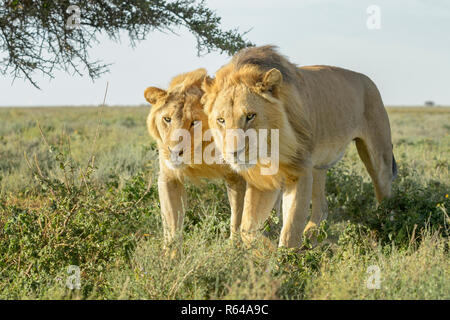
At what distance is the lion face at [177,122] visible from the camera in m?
4.82

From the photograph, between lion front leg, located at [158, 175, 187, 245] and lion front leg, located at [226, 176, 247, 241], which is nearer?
lion front leg, located at [158, 175, 187, 245]

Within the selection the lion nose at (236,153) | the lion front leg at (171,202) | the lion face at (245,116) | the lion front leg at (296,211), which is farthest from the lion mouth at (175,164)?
the lion front leg at (296,211)

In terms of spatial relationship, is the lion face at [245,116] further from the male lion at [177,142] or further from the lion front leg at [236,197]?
the lion front leg at [236,197]

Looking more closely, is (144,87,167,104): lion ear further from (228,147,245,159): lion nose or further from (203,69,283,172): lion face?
(228,147,245,159): lion nose

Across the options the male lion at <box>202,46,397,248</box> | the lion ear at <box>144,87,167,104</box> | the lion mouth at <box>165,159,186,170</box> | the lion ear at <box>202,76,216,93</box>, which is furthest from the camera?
the lion ear at <box>144,87,167,104</box>

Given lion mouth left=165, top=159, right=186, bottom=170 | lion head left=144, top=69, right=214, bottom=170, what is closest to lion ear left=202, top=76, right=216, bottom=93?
lion head left=144, top=69, right=214, bottom=170

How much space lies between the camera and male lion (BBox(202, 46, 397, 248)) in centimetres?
445

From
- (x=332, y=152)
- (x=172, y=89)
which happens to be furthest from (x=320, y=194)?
(x=172, y=89)

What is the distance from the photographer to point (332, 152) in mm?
5992

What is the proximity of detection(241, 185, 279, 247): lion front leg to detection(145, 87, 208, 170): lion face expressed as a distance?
673mm

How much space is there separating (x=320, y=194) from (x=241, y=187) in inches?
69.3

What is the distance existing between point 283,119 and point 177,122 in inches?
37.6
